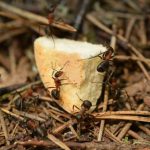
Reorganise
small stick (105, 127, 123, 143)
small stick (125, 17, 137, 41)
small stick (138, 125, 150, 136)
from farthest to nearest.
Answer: small stick (125, 17, 137, 41), small stick (138, 125, 150, 136), small stick (105, 127, 123, 143)

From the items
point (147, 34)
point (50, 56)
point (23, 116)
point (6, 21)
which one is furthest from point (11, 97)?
point (147, 34)

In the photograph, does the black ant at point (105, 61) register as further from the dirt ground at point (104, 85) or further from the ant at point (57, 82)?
the ant at point (57, 82)

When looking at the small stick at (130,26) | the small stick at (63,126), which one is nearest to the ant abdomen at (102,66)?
the small stick at (63,126)

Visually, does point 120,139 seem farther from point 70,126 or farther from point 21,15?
point 21,15

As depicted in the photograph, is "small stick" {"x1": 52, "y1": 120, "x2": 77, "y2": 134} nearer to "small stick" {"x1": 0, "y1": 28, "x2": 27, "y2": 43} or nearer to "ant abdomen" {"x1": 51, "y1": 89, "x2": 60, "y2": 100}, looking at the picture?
"ant abdomen" {"x1": 51, "y1": 89, "x2": 60, "y2": 100}

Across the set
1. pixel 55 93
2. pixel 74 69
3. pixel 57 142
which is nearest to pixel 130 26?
pixel 74 69

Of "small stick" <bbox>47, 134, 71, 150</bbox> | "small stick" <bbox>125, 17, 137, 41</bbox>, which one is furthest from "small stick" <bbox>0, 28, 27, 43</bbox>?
"small stick" <bbox>47, 134, 71, 150</bbox>

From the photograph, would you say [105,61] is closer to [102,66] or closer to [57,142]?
[102,66]

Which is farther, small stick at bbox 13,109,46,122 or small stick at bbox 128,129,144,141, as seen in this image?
small stick at bbox 13,109,46,122
